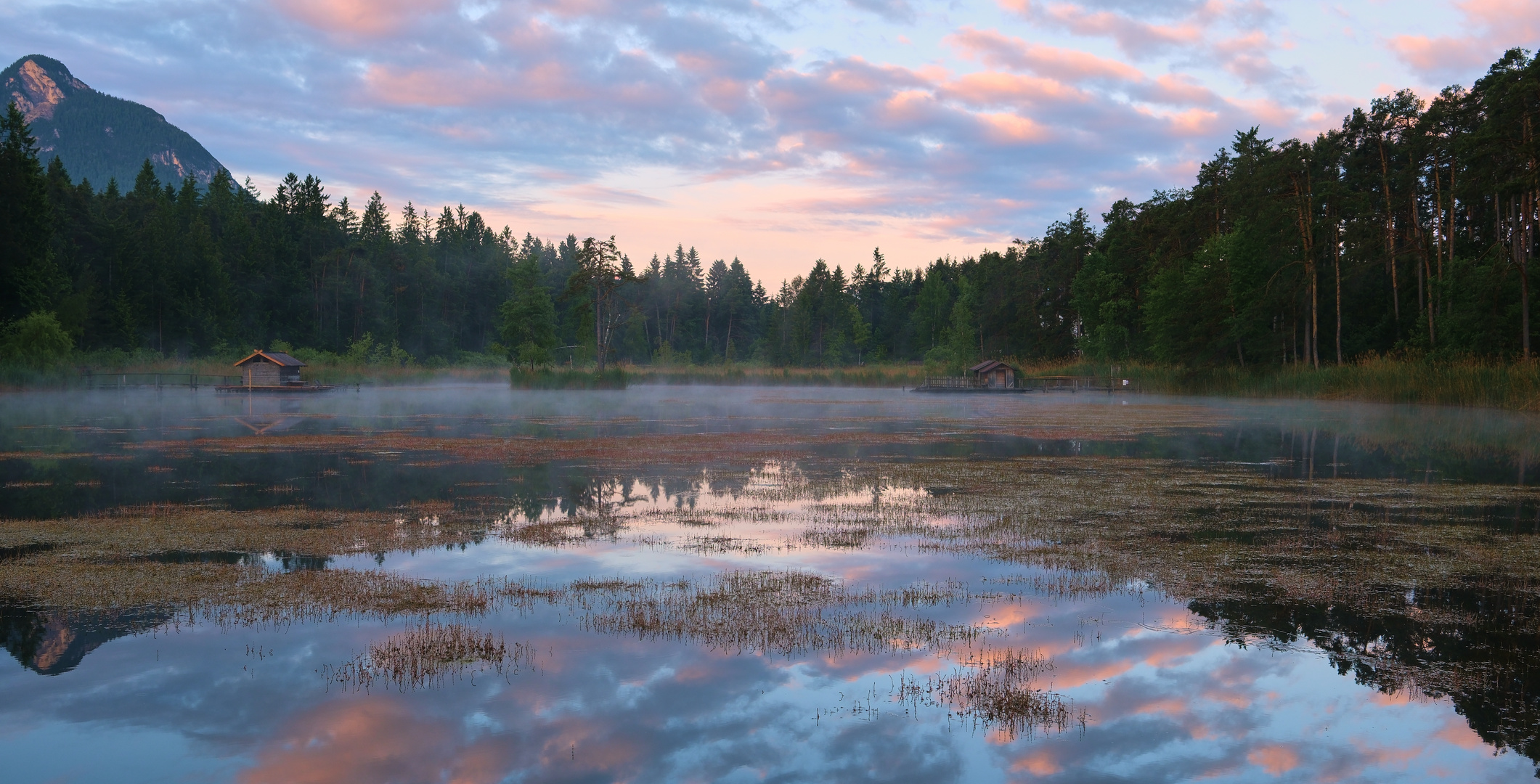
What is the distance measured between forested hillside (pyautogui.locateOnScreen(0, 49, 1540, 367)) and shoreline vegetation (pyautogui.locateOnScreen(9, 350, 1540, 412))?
2.53 metres

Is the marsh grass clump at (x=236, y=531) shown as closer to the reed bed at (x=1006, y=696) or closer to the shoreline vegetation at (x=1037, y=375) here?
the reed bed at (x=1006, y=696)

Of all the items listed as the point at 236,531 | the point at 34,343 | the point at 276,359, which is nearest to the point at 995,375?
the point at 276,359

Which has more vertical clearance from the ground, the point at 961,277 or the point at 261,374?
the point at 961,277

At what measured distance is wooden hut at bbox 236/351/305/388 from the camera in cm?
6850

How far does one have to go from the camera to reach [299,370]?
7312 cm

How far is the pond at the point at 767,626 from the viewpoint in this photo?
5879 mm

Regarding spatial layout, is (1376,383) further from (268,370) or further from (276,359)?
(268,370)

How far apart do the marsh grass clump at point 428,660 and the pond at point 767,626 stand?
4cm

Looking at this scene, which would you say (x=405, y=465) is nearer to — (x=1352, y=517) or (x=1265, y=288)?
(x=1352, y=517)

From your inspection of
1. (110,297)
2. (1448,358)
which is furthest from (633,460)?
(110,297)

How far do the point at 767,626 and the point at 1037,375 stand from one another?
8562 cm

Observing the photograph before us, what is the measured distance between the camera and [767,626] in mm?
8242

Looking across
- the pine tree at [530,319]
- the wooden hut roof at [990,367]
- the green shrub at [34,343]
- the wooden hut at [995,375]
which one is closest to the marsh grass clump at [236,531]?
the green shrub at [34,343]

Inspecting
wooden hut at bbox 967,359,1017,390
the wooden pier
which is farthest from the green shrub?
wooden hut at bbox 967,359,1017,390
